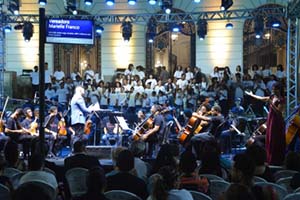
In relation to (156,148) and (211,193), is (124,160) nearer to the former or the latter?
(211,193)

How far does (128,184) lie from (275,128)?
16.7ft

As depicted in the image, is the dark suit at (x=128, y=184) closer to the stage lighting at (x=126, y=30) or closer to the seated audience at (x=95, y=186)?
the seated audience at (x=95, y=186)

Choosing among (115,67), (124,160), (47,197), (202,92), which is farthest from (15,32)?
(47,197)

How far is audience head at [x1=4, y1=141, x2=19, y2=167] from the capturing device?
649 centimetres

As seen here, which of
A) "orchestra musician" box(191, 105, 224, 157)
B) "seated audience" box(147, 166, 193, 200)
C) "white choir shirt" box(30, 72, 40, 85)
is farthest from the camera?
"white choir shirt" box(30, 72, 40, 85)

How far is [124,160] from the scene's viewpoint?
5.35 meters

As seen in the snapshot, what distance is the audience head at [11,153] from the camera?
6.49 m

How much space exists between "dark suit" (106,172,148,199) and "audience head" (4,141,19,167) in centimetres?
192

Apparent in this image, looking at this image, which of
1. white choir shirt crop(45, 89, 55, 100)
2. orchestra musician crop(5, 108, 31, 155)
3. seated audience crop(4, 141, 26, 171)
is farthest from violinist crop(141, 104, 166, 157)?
white choir shirt crop(45, 89, 55, 100)

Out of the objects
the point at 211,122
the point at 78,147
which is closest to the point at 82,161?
the point at 78,147

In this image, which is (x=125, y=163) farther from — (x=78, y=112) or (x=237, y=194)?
(x=78, y=112)

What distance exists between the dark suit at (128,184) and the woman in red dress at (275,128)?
4.79 metres

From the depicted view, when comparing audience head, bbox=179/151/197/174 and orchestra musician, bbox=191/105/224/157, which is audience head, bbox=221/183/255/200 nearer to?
audience head, bbox=179/151/197/174

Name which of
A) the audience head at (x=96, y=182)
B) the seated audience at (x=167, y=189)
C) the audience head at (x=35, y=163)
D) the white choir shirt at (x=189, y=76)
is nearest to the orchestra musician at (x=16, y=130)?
the audience head at (x=35, y=163)
